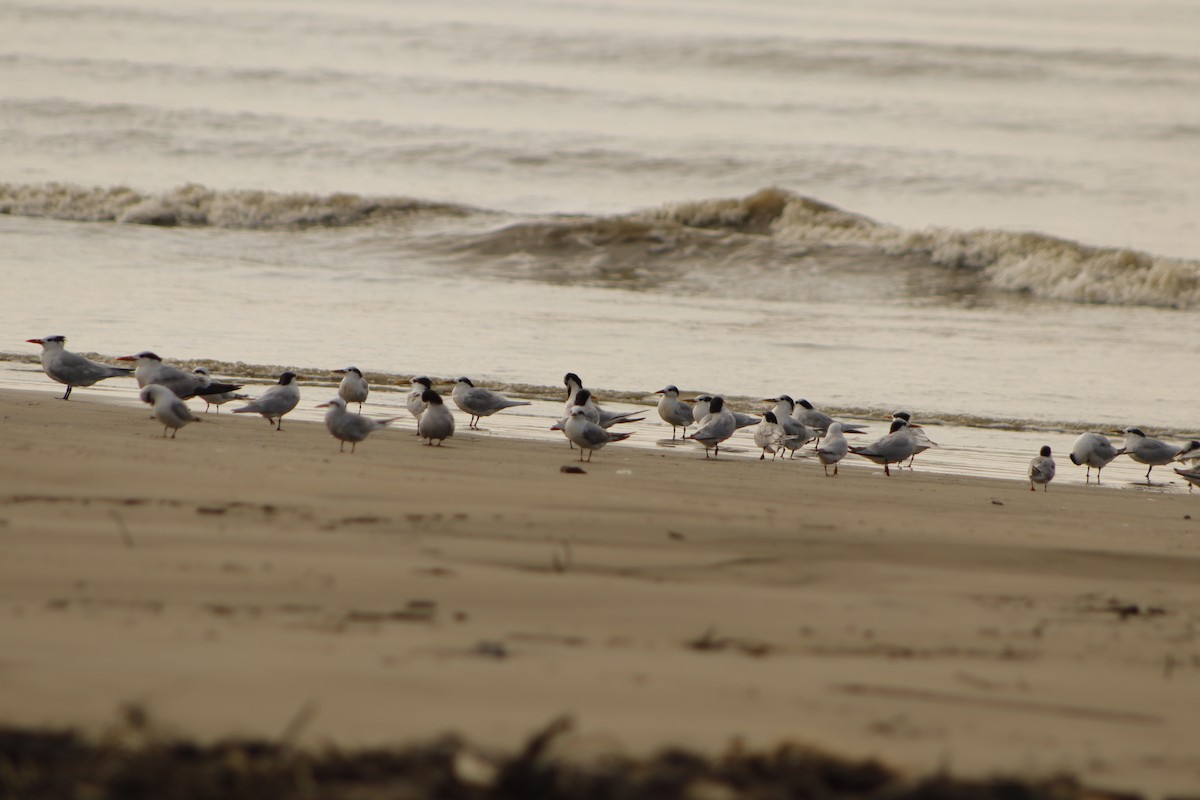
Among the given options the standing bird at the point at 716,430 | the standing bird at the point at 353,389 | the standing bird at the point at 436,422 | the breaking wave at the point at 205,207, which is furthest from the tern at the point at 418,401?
the breaking wave at the point at 205,207

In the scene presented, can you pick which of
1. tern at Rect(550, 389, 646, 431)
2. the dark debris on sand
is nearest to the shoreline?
tern at Rect(550, 389, 646, 431)

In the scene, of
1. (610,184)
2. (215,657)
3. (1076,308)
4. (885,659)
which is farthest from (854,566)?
(610,184)

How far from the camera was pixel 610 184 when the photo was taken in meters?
27.8

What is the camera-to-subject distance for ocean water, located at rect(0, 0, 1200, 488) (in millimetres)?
12352

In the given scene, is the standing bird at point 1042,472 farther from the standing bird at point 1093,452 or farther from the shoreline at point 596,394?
the shoreline at point 596,394

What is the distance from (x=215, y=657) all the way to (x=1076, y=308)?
16935 millimetres

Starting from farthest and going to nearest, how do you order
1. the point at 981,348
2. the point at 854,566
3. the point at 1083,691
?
1. the point at 981,348
2. the point at 854,566
3. the point at 1083,691

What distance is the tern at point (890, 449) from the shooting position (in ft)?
26.9

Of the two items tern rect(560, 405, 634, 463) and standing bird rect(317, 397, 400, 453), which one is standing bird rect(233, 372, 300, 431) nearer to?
standing bird rect(317, 397, 400, 453)

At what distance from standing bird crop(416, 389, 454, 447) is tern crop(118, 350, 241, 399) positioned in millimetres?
1537

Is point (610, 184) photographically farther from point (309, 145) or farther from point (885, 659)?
point (885, 659)

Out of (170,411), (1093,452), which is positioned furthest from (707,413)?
(170,411)

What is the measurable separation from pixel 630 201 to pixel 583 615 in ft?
75.3

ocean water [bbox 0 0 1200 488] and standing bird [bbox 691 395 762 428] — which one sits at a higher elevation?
ocean water [bbox 0 0 1200 488]
